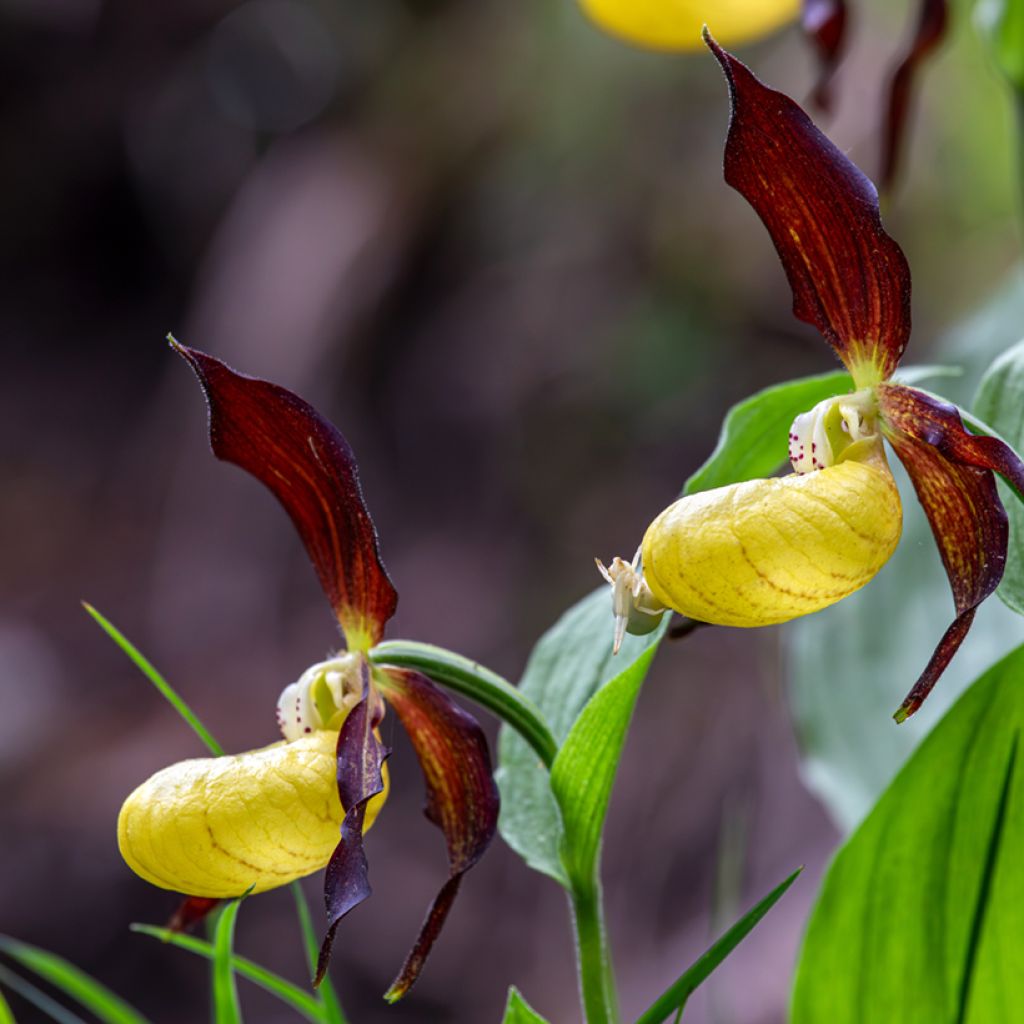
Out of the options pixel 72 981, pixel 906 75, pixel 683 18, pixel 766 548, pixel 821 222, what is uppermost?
pixel 683 18

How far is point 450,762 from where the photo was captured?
0.70m

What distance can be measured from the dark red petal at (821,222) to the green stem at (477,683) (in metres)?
0.28

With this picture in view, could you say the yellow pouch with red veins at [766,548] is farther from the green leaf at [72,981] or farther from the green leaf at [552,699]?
the green leaf at [72,981]

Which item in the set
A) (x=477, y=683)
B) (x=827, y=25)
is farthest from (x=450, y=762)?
(x=827, y=25)

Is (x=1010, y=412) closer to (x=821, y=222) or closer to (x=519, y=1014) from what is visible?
(x=821, y=222)

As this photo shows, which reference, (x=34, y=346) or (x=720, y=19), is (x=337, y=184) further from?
(x=720, y=19)

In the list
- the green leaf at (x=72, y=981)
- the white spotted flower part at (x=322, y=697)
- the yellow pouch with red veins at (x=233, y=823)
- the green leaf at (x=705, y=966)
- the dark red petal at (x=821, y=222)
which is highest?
the dark red petal at (x=821, y=222)

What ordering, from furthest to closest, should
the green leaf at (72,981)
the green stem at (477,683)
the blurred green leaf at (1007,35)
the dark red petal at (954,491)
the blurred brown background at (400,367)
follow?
the blurred brown background at (400,367)
the blurred green leaf at (1007,35)
the green leaf at (72,981)
the green stem at (477,683)
the dark red petal at (954,491)

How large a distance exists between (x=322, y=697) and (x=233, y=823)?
0.13 metres

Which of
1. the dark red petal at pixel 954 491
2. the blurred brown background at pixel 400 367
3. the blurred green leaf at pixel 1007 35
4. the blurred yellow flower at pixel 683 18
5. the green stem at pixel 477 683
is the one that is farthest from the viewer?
the blurred brown background at pixel 400 367

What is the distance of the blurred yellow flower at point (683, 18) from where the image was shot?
1.32 meters

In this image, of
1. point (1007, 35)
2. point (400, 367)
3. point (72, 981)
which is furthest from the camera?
point (400, 367)

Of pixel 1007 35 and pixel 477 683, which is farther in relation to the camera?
pixel 1007 35

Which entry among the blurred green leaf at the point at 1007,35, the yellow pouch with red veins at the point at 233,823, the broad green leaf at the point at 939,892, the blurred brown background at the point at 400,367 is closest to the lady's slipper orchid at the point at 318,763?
the yellow pouch with red veins at the point at 233,823
